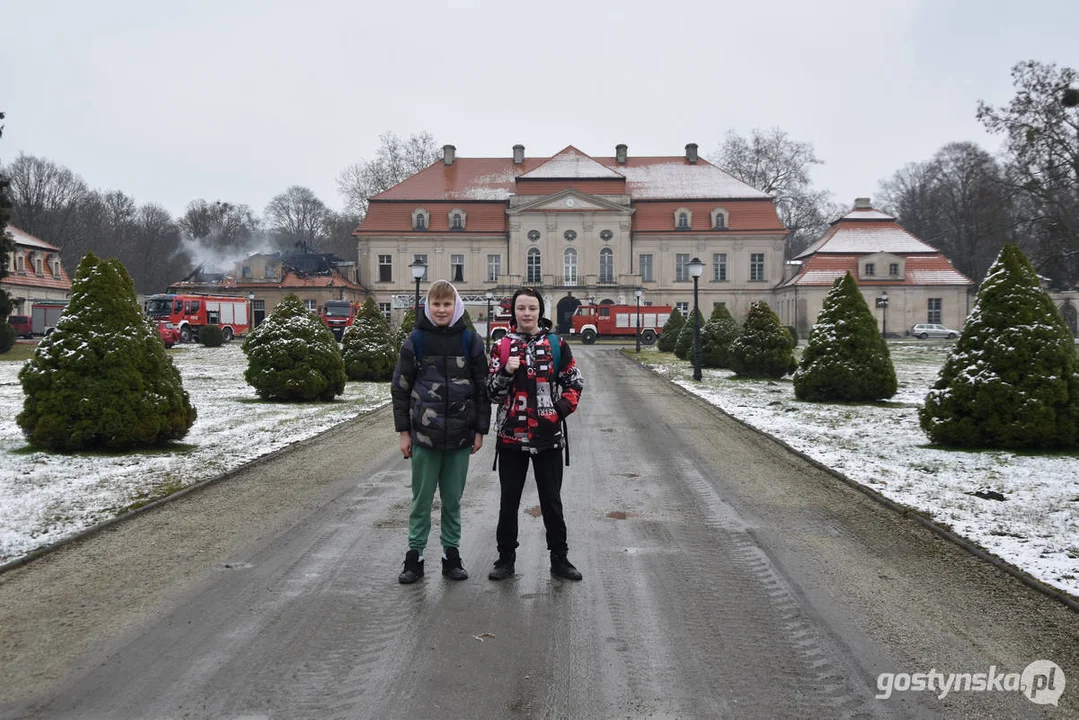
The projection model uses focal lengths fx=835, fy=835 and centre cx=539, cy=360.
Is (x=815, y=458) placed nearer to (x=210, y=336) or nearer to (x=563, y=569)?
(x=563, y=569)

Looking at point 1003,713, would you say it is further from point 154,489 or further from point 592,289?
point 592,289

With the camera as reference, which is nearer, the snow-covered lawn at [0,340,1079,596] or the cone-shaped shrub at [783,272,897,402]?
the snow-covered lawn at [0,340,1079,596]

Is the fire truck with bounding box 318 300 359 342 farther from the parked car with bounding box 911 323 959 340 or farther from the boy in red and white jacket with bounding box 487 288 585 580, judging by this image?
the boy in red and white jacket with bounding box 487 288 585 580

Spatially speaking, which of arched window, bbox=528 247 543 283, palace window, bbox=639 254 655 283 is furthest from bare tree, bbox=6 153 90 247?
palace window, bbox=639 254 655 283

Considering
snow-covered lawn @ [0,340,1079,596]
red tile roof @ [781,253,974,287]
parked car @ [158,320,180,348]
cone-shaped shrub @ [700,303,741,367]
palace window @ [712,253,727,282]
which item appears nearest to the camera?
snow-covered lawn @ [0,340,1079,596]

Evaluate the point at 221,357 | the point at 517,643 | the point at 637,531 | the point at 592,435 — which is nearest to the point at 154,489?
the point at 637,531

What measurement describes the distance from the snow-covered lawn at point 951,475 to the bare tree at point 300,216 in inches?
3656

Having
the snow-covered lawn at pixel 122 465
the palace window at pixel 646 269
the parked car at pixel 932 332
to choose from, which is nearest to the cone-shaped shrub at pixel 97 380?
the snow-covered lawn at pixel 122 465

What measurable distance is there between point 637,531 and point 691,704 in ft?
10.1

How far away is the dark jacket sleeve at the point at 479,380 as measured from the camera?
17.7ft

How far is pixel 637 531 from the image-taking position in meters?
6.67

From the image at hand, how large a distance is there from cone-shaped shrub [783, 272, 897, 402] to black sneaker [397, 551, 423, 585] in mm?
12915

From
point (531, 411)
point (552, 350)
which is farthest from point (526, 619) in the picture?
point (552, 350)

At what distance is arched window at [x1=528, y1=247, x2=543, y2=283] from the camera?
217ft
